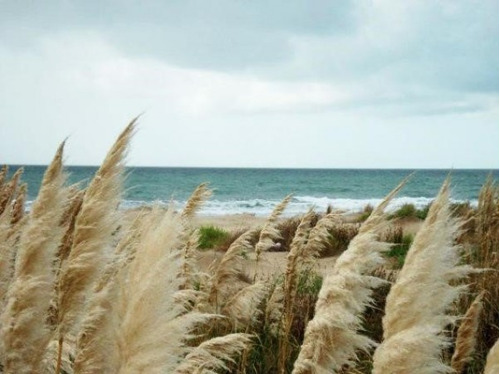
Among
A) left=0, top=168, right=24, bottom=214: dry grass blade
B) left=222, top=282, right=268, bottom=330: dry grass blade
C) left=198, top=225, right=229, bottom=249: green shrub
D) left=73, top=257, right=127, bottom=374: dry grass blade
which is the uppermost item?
left=0, top=168, right=24, bottom=214: dry grass blade

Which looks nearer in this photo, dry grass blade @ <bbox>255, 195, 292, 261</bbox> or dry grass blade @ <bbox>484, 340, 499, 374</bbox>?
dry grass blade @ <bbox>484, 340, 499, 374</bbox>

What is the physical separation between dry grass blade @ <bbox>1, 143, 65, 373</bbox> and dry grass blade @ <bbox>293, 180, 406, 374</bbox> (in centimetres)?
95

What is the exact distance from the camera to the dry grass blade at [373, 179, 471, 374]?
2.03 meters

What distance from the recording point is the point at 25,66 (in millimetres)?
4547

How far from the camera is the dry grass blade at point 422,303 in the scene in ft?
6.64

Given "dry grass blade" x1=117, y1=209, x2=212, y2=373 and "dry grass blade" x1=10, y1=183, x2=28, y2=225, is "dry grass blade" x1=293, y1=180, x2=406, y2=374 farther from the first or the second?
"dry grass blade" x1=10, y1=183, x2=28, y2=225

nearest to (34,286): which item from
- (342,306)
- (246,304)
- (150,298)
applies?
(150,298)

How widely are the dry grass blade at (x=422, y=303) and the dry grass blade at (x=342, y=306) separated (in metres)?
0.18

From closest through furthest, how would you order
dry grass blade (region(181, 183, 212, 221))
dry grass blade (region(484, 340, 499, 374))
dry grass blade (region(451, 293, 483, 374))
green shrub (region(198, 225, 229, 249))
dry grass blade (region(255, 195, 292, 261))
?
dry grass blade (region(484, 340, 499, 374)) → dry grass blade (region(451, 293, 483, 374)) → dry grass blade (region(181, 183, 212, 221)) → dry grass blade (region(255, 195, 292, 261)) → green shrub (region(198, 225, 229, 249))

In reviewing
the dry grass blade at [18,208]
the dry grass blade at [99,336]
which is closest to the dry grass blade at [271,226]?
the dry grass blade at [18,208]

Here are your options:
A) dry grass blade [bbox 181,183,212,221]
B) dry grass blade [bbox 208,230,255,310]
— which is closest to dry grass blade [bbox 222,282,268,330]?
dry grass blade [bbox 208,230,255,310]

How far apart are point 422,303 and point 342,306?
1.08 feet

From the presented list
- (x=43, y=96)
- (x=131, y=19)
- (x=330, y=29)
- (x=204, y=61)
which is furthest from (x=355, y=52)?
(x=43, y=96)

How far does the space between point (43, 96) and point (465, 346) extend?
3.40 metres
